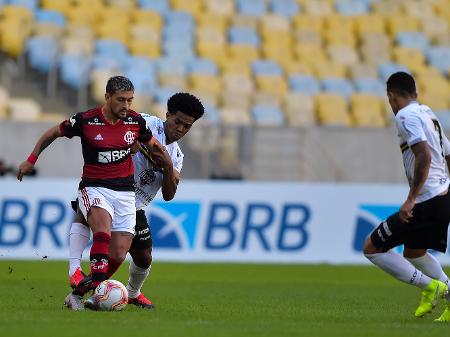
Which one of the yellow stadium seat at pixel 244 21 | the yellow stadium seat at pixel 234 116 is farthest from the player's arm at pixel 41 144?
the yellow stadium seat at pixel 244 21

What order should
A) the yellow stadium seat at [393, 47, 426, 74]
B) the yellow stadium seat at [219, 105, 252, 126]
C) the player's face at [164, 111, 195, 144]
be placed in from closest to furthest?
the player's face at [164, 111, 195, 144] < the yellow stadium seat at [219, 105, 252, 126] < the yellow stadium seat at [393, 47, 426, 74]

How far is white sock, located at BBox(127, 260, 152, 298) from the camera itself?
34.7 ft

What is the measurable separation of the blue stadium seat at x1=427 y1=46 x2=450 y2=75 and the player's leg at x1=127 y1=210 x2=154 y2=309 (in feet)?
61.8

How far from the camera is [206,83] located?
82.1 ft

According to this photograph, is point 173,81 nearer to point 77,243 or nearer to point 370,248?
point 77,243

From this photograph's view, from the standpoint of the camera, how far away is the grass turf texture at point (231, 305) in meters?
8.28

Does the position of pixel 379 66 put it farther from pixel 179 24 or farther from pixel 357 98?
pixel 179 24

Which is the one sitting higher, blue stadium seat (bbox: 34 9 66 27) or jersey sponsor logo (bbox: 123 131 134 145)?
blue stadium seat (bbox: 34 9 66 27)

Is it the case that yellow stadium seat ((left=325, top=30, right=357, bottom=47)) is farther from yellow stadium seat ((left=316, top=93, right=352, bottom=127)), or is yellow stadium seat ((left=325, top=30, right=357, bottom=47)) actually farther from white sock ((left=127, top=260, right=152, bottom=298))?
white sock ((left=127, top=260, right=152, bottom=298))

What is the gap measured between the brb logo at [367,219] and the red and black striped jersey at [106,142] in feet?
32.3

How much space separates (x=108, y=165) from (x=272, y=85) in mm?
16198

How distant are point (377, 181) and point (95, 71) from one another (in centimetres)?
658

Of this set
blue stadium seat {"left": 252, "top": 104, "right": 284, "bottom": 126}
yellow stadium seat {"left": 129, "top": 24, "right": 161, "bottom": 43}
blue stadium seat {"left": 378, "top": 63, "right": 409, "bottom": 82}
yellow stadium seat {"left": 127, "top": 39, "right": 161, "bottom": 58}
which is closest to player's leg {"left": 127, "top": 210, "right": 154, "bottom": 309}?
blue stadium seat {"left": 252, "top": 104, "right": 284, "bottom": 126}

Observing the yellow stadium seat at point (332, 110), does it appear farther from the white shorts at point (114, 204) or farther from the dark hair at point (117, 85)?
the dark hair at point (117, 85)
